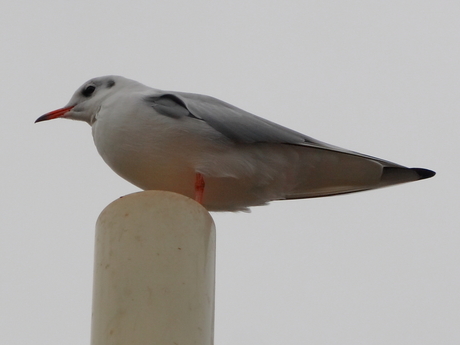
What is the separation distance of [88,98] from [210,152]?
1.30m

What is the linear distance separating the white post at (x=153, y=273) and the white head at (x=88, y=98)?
213 centimetres

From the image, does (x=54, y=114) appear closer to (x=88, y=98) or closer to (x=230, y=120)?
(x=88, y=98)

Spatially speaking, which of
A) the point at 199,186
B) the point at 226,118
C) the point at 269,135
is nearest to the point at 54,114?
the point at 226,118

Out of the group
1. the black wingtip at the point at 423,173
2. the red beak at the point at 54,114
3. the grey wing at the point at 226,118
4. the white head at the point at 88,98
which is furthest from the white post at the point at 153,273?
the black wingtip at the point at 423,173

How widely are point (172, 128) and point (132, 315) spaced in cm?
199

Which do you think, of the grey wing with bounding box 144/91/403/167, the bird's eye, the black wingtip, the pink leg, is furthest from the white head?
the black wingtip

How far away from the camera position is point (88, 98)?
6227 mm

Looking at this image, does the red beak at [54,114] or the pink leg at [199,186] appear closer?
the pink leg at [199,186]

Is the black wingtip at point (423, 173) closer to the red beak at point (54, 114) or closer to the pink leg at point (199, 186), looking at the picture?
the pink leg at point (199, 186)

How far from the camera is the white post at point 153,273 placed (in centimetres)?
368

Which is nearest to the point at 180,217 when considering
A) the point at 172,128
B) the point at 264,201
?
the point at 172,128

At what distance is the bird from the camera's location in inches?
211

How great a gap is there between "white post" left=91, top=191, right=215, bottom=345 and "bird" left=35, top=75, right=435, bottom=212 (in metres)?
1.23

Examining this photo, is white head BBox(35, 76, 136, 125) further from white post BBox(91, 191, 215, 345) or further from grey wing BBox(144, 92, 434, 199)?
white post BBox(91, 191, 215, 345)
